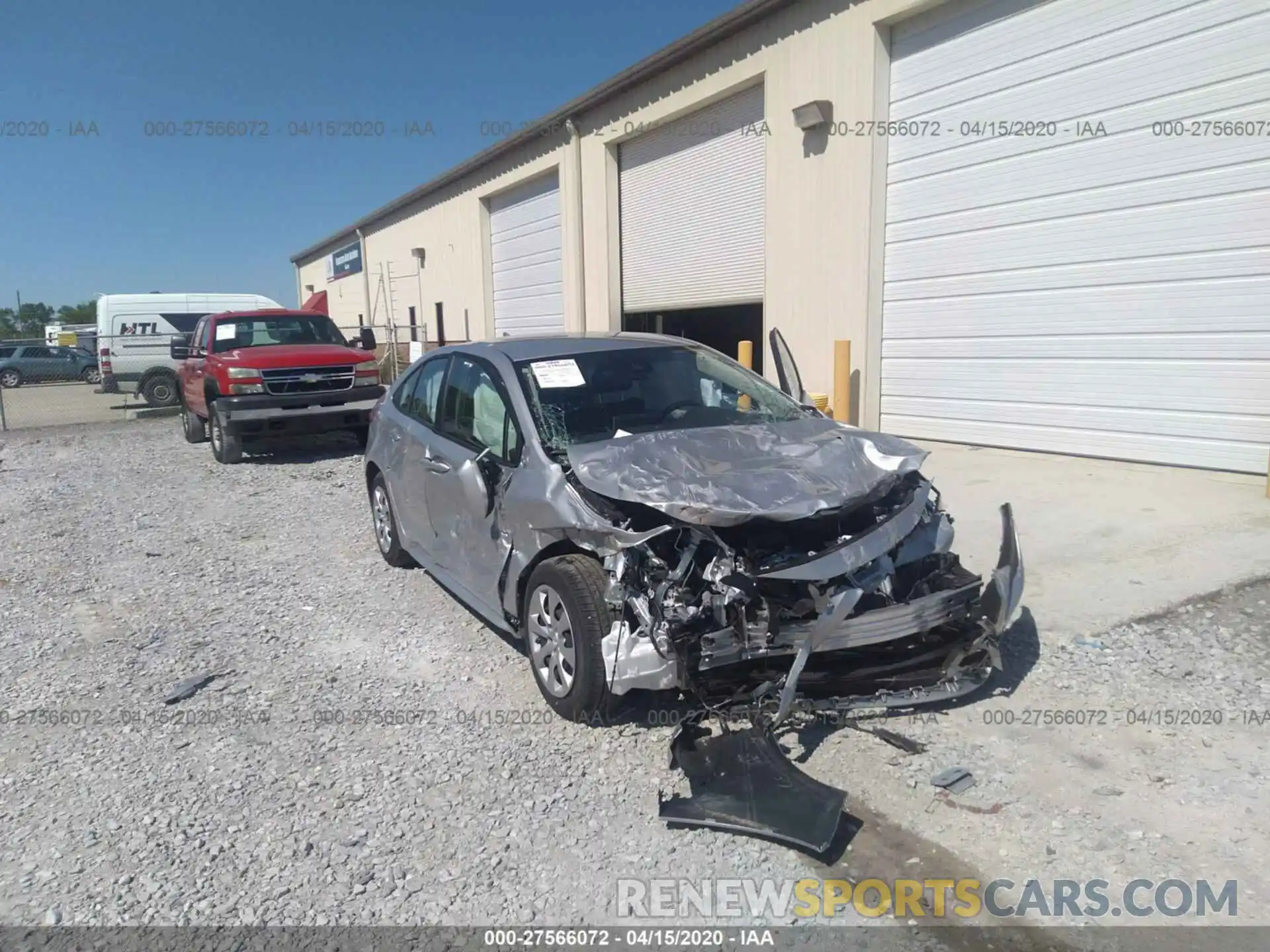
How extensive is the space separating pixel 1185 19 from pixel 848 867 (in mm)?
7770

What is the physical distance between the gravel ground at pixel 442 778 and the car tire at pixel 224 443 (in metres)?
5.64

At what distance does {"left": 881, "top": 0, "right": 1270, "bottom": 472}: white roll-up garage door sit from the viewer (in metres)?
7.05

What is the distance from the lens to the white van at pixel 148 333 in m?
18.4

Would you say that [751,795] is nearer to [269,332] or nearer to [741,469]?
[741,469]

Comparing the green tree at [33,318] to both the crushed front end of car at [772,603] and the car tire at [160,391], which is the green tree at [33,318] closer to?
the car tire at [160,391]

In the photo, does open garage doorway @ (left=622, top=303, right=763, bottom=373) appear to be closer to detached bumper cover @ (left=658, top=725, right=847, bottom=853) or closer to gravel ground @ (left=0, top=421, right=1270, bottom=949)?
gravel ground @ (left=0, top=421, right=1270, bottom=949)

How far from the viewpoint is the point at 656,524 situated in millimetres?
3500

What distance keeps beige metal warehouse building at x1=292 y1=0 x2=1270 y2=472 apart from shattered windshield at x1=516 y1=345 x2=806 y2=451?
180 inches

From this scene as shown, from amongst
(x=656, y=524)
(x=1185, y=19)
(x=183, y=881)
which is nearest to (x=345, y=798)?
(x=183, y=881)

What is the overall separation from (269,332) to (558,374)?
8.72 m

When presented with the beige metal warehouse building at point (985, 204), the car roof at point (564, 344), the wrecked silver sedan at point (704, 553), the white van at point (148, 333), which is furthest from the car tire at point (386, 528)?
the white van at point (148, 333)

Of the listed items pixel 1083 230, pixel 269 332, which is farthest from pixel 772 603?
pixel 269 332

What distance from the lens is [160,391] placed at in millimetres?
18984

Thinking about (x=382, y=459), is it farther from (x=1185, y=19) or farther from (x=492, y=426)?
(x=1185, y=19)
